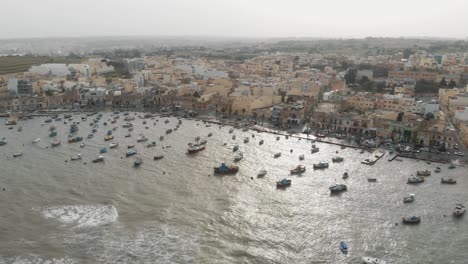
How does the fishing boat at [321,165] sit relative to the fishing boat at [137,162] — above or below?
above

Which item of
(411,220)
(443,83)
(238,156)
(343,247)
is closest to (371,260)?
(343,247)

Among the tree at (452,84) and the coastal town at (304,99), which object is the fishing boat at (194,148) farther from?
the tree at (452,84)

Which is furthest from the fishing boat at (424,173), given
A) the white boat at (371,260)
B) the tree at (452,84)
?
the tree at (452,84)

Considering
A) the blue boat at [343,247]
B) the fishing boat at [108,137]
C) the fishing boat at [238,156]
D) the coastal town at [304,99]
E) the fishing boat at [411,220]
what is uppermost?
the coastal town at [304,99]

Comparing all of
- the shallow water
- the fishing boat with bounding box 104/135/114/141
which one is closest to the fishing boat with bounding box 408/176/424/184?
the shallow water

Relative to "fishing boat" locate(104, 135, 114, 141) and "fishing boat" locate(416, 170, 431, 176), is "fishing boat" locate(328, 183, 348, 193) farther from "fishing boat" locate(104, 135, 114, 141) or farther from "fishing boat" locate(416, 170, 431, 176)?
"fishing boat" locate(104, 135, 114, 141)

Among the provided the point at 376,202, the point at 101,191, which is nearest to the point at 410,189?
the point at 376,202
